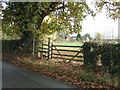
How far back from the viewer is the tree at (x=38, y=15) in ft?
36.2

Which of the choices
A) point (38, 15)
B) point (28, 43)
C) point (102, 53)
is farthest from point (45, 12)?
point (102, 53)

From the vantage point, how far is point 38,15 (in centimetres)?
1148

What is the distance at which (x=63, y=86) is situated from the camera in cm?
521

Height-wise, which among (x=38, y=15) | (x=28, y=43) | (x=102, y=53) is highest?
(x=38, y=15)

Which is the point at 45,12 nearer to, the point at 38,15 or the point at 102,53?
the point at 38,15

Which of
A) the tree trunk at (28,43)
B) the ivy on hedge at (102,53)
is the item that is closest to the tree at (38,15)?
the tree trunk at (28,43)

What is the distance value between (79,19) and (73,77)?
7.46 metres

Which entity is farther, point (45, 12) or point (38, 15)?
point (45, 12)

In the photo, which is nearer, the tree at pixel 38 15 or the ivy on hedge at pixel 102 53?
the ivy on hedge at pixel 102 53

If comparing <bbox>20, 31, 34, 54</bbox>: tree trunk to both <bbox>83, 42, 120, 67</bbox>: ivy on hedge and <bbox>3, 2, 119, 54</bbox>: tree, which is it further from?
<bbox>83, 42, 120, 67</bbox>: ivy on hedge

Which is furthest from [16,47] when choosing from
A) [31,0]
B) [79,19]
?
[79,19]

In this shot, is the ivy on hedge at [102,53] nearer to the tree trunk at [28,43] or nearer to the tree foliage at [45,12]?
the tree foliage at [45,12]

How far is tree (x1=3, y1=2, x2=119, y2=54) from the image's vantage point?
1104 cm

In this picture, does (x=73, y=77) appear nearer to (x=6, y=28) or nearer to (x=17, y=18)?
(x=17, y=18)
